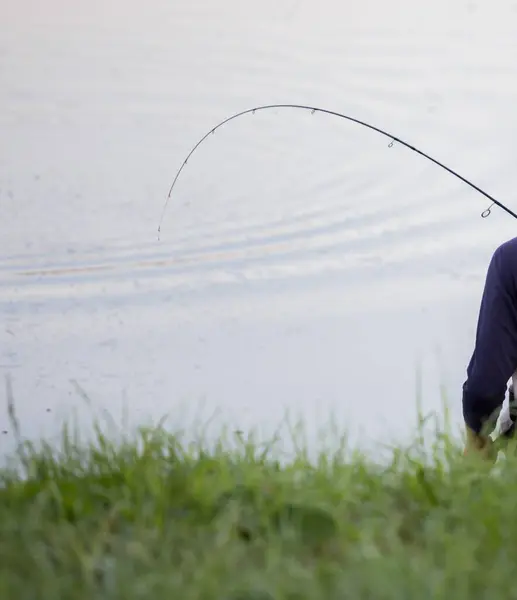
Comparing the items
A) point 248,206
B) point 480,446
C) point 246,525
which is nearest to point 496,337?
point 480,446

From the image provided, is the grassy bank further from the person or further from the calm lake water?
the calm lake water

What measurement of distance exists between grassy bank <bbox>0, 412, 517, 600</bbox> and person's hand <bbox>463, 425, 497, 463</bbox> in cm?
4

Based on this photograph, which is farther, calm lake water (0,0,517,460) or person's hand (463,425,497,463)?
calm lake water (0,0,517,460)

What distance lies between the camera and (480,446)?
61.6 inches

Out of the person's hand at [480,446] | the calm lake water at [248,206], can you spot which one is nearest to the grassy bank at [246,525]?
the person's hand at [480,446]

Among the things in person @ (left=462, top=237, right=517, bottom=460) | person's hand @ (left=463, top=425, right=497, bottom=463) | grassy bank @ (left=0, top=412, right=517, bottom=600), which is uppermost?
person @ (left=462, top=237, right=517, bottom=460)


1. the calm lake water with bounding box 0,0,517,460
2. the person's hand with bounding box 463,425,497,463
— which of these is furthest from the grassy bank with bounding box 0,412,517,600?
the calm lake water with bounding box 0,0,517,460

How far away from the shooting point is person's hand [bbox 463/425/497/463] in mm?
1436

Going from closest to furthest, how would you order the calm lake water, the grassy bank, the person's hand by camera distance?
the grassy bank
the person's hand
the calm lake water

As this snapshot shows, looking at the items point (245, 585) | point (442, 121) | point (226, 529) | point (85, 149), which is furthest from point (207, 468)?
point (442, 121)

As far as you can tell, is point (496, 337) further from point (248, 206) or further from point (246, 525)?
point (248, 206)

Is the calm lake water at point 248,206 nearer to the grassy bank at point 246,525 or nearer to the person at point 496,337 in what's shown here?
the person at point 496,337

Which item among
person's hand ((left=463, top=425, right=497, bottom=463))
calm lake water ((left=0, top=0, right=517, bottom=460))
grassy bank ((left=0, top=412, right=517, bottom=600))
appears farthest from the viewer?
calm lake water ((left=0, top=0, right=517, bottom=460))

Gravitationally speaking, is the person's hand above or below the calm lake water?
below
